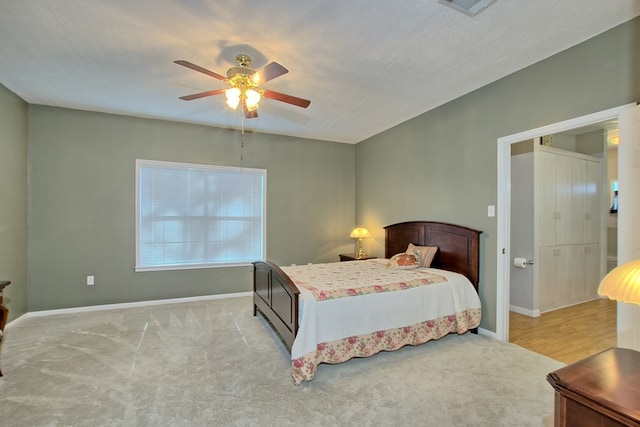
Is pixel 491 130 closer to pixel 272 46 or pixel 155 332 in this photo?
pixel 272 46

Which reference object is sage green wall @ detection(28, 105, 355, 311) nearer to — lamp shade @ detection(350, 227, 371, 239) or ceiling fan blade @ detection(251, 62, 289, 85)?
lamp shade @ detection(350, 227, 371, 239)

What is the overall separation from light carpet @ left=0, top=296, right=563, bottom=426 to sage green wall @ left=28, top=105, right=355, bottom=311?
34.2 inches

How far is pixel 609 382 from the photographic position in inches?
45.9

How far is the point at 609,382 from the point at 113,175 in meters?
5.21

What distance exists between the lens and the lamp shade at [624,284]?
123cm

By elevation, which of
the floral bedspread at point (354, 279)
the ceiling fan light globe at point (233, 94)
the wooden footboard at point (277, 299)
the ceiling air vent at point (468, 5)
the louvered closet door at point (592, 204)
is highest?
the ceiling air vent at point (468, 5)

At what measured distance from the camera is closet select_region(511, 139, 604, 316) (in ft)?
13.6

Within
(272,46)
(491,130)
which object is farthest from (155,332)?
(491,130)

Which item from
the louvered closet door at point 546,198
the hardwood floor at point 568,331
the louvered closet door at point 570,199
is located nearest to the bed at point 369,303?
the hardwood floor at point 568,331

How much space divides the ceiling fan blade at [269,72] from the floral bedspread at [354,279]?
1.78 m

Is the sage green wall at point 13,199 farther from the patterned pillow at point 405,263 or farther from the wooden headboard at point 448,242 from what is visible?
the wooden headboard at point 448,242

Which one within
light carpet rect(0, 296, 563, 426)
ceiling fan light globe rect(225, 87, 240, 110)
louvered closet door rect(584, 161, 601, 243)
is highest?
ceiling fan light globe rect(225, 87, 240, 110)

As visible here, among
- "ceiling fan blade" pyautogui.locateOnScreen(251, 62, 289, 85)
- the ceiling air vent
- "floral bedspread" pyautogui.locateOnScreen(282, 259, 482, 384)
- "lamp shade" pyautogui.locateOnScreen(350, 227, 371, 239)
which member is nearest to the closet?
"floral bedspread" pyautogui.locateOnScreen(282, 259, 482, 384)

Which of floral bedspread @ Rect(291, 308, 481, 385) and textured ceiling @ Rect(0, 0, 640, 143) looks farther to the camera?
floral bedspread @ Rect(291, 308, 481, 385)
